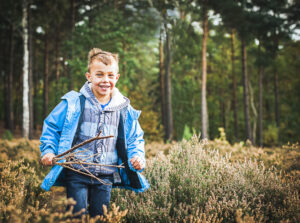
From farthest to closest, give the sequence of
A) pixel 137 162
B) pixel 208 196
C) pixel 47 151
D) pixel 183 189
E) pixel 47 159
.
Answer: pixel 183 189
pixel 208 196
pixel 137 162
pixel 47 151
pixel 47 159

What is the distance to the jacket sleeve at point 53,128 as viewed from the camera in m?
2.47

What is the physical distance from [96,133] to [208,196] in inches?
74.3

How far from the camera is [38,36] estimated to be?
1928 cm

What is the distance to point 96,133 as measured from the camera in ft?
8.72

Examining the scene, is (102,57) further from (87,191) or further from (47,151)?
(87,191)

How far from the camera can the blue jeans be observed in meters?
2.48

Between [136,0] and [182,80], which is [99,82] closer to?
[136,0]

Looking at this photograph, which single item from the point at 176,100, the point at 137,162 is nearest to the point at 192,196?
the point at 137,162

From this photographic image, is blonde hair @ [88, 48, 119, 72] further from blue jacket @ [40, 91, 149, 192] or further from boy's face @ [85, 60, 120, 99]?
blue jacket @ [40, 91, 149, 192]

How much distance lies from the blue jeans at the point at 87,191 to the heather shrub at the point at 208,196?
68 cm

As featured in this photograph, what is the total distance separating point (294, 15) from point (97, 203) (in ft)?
53.3

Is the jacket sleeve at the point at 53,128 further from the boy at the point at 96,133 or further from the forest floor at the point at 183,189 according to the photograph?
the forest floor at the point at 183,189

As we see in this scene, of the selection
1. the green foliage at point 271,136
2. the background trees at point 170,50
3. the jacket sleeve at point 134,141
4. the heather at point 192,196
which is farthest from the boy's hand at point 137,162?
the green foliage at point 271,136

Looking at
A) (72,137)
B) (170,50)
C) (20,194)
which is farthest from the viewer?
Answer: (170,50)
